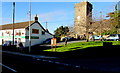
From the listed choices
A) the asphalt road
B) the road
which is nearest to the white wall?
the road

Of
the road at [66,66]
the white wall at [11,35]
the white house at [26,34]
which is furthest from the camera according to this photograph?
the white wall at [11,35]

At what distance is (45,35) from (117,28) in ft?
71.2

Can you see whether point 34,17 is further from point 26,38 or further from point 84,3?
point 84,3

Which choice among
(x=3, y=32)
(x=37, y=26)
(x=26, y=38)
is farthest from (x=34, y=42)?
(x=3, y=32)

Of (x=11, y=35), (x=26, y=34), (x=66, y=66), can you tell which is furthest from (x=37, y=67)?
(x=11, y=35)

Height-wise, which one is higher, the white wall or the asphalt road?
the white wall

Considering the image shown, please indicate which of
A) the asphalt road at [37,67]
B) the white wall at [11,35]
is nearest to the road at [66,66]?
the asphalt road at [37,67]

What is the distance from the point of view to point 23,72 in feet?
24.6

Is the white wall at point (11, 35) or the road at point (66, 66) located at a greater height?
the white wall at point (11, 35)

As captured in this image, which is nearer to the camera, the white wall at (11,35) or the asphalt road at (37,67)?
the asphalt road at (37,67)

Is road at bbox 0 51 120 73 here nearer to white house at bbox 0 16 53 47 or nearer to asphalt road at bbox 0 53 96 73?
asphalt road at bbox 0 53 96 73

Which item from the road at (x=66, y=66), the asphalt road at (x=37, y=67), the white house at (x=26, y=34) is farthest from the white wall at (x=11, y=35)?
the asphalt road at (x=37, y=67)

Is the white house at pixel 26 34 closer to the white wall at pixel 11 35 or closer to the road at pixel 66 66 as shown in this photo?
the white wall at pixel 11 35

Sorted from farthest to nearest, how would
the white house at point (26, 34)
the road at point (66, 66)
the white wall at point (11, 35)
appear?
the white wall at point (11, 35), the white house at point (26, 34), the road at point (66, 66)
